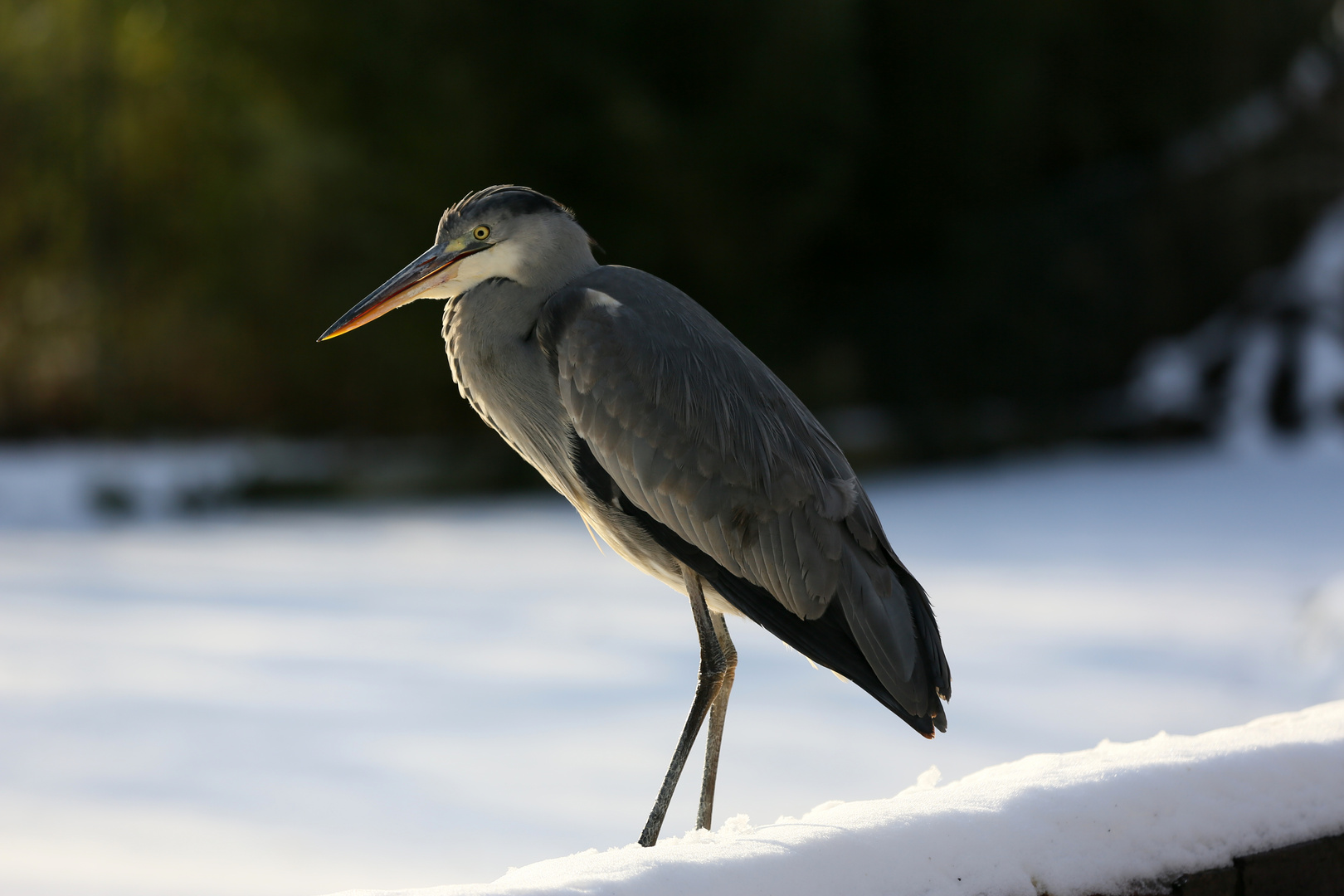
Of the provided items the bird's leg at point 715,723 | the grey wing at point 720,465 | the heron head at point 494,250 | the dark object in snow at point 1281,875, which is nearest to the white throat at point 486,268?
the heron head at point 494,250

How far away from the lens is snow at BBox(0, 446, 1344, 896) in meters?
3.24

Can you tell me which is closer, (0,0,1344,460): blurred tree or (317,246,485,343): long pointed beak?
(317,246,485,343): long pointed beak

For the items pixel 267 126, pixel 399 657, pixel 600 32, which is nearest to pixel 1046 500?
pixel 600 32

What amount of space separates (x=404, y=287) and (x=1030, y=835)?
1.40 metres

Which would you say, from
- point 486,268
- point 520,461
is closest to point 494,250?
point 486,268

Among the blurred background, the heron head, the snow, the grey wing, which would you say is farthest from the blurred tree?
the grey wing

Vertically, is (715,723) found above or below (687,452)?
below

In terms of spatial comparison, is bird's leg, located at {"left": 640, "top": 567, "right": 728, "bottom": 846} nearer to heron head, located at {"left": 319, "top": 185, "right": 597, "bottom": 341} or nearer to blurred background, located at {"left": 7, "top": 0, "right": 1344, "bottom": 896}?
heron head, located at {"left": 319, "top": 185, "right": 597, "bottom": 341}

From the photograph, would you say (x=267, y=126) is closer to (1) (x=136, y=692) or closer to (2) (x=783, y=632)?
(1) (x=136, y=692)

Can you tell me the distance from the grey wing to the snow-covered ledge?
35 cm

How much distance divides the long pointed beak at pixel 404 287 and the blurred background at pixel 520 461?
1504 mm

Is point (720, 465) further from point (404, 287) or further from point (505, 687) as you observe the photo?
point (505, 687)

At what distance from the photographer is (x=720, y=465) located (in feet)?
7.07

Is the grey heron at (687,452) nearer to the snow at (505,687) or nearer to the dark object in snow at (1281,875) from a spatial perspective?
the snow at (505,687)
